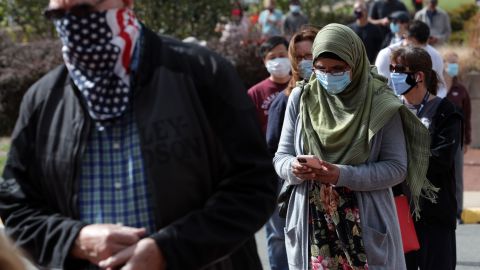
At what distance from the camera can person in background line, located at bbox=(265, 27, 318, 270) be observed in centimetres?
605

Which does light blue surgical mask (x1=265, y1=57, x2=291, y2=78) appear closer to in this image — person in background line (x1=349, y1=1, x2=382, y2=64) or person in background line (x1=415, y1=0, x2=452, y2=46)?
person in background line (x1=349, y1=1, x2=382, y2=64)

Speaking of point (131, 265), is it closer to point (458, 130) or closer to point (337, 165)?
A: point (337, 165)

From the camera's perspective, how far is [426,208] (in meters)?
5.62

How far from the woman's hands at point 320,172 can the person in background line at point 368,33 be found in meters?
10.2

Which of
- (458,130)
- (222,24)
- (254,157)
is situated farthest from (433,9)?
(254,157)

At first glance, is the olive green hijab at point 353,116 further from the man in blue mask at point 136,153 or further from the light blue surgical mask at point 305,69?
the man in blue mask at point 136,153

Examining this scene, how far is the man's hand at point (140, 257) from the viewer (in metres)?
2.80

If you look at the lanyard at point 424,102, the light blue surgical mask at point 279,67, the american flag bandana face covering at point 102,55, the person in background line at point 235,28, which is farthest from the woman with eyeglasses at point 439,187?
the person in background line at point 235,28

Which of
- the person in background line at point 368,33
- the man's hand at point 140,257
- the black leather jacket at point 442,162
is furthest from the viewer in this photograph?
the person in background line at point 368,33

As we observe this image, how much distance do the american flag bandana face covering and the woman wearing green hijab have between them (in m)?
1.94

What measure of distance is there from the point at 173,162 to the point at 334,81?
2153 mm

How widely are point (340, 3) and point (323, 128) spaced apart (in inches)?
777

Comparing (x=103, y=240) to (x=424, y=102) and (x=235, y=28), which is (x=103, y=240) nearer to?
(x=424, y=102)

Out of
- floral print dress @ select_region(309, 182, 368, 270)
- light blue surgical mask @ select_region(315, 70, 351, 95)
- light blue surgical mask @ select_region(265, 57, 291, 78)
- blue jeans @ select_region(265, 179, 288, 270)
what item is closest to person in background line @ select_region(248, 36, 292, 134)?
light blue surgical mask @ select_region(265, 57, 291, 78)
